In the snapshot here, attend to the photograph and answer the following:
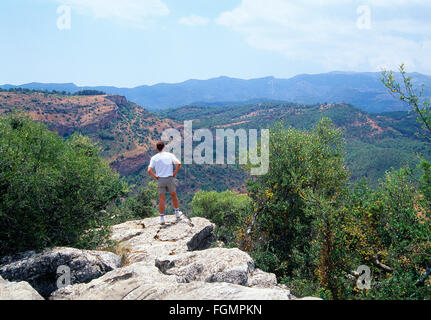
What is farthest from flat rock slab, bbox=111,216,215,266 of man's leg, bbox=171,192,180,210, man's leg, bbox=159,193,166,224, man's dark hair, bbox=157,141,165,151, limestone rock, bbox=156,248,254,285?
man's dark hair, bbox=157,141,165,151

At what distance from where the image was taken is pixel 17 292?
641 cm

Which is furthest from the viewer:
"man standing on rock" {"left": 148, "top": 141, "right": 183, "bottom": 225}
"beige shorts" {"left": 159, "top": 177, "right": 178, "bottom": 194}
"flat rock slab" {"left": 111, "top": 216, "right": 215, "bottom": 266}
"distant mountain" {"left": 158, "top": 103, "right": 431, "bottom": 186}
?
"distant mountain" {"left": 158, "top": 103, "right": 431, "bottom": 186}

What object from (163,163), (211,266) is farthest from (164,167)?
(211,266)

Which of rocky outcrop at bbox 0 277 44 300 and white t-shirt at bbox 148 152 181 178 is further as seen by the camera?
white t-shirt at bbox 148 152 181 178

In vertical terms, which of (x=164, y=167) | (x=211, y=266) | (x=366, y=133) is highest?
(x=164, y=167)

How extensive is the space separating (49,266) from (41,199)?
8.54ft

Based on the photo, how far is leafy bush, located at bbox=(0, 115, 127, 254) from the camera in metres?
→ 9.78

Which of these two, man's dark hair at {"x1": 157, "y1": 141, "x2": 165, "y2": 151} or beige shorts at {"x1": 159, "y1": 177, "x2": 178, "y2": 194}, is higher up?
man's dark hair at {"x1": 157, "y1": 141, "x2": 165, "y2": 151}

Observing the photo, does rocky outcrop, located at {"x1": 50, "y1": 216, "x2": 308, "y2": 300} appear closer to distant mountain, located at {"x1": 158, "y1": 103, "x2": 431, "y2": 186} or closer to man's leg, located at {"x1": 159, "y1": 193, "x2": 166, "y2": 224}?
man's leg, located at {"x1": 159, "y1": 193, "x2": 166, "y2": 224}

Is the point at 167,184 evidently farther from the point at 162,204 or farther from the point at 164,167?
the point at 162,204

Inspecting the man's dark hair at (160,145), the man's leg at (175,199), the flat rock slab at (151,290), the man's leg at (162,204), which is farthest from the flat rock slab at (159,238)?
the man's dark hair at (160,145)

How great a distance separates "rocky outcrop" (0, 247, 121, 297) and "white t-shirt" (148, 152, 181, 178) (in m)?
4.56

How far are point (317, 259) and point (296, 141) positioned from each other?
6.40m
